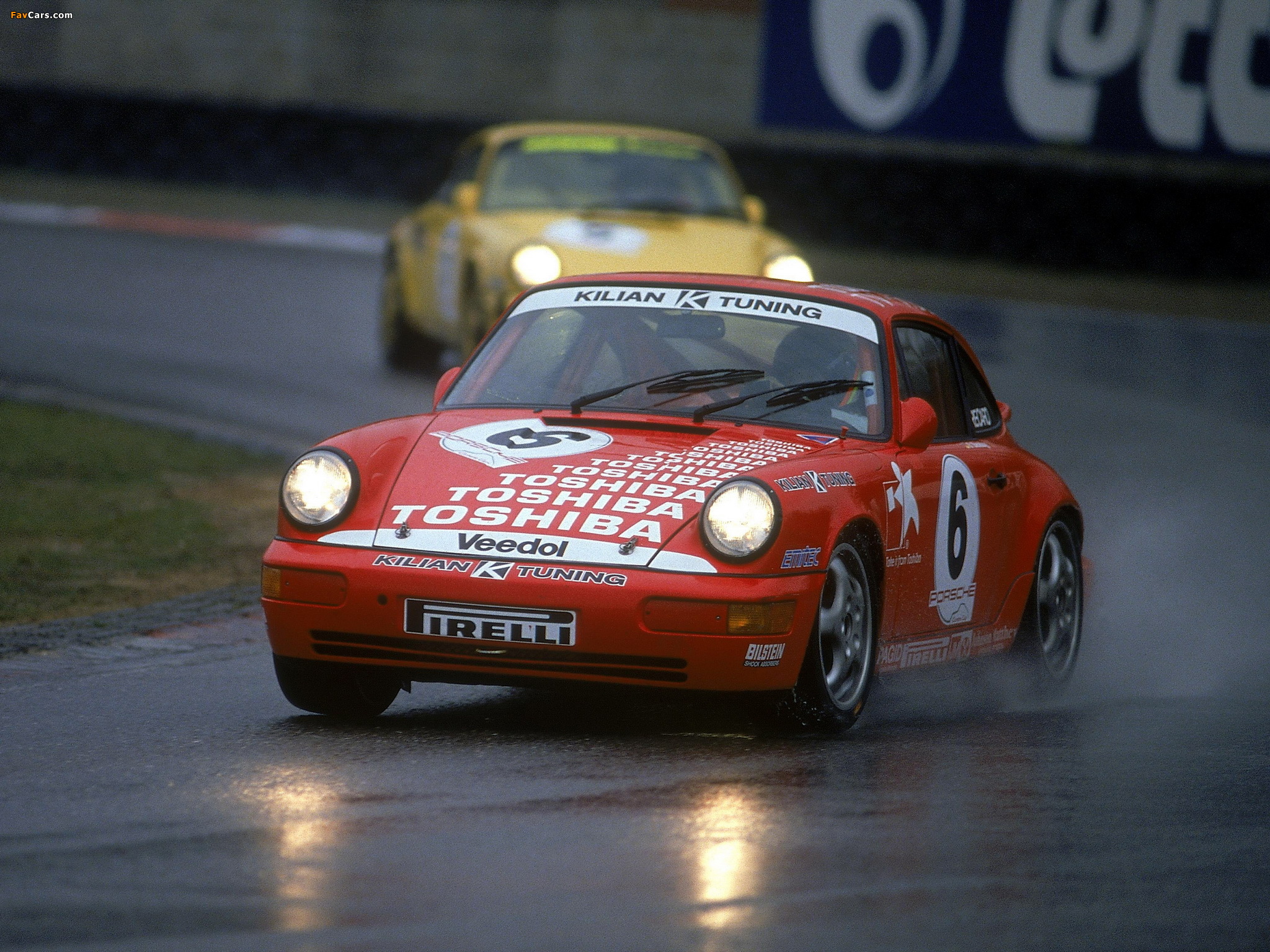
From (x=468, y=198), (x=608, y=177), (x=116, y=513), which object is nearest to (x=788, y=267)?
(x=608, y=177)

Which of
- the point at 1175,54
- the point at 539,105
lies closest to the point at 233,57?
the point at 539,105

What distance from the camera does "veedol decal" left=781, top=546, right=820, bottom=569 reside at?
595cm

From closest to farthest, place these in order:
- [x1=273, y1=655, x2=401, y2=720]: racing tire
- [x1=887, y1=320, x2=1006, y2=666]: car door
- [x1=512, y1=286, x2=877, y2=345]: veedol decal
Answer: [x1=273, y1=655, x2=401, y2=720]: racing tire, [x1=887, y1=320, x2=1006, y2=666]: car door, [x1=512, y1=286, x2=877, y2=345]: veedol decal

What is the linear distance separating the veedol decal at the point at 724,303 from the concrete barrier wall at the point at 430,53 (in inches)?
1088

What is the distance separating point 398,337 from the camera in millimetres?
16078

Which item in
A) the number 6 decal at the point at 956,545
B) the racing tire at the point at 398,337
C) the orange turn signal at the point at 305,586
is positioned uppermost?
the orange turn signal at the point at 305,586

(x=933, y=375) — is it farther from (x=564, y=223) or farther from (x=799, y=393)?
(x=564, y=223)

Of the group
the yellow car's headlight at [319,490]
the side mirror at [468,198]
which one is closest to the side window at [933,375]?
the yellow car's headlight at [319,490]

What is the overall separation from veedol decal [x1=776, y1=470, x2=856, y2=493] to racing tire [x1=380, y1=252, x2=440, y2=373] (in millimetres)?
9763

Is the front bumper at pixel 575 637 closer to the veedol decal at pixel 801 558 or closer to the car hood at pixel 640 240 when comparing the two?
the veedol decal at pixel 801 558

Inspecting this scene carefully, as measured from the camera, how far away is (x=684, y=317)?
23.5ft

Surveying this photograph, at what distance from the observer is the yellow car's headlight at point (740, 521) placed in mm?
5910

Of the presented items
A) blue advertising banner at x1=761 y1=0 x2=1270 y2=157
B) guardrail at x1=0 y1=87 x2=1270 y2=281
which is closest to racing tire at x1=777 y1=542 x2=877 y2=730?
guardrail at x1=0 y1=87 x2=1270 y2=281

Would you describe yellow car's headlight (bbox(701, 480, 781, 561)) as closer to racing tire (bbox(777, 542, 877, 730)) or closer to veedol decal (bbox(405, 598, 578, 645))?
racing tire (bbox(777, 542, 877, 730))
